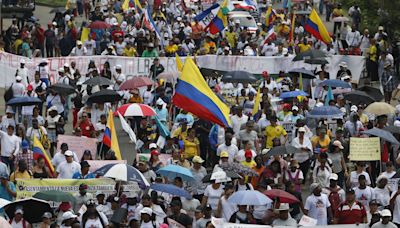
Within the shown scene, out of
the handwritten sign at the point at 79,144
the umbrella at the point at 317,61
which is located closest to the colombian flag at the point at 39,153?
the handwritten sign at the point at 79,144

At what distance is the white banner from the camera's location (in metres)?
33.4

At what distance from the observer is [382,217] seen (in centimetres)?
2025

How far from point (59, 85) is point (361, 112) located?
5.42m

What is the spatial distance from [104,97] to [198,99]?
3.12 metres

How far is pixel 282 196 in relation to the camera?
68.4 feet

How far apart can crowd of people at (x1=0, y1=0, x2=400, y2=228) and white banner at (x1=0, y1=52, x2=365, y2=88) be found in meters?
0.38

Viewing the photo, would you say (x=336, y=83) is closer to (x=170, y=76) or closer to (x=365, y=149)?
(x=170, y=76)

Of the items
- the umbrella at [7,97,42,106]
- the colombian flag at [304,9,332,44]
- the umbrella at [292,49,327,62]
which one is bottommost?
the umbrella at [7,97,42,106]

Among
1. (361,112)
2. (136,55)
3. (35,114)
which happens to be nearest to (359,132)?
(361,112)

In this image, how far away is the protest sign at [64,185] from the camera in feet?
69.9

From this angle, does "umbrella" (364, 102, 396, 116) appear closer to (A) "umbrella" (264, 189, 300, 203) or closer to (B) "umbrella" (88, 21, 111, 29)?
(A) "umbrella" (264, 189, 300, 203)

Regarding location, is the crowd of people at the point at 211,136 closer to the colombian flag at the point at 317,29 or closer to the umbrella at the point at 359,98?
the umbrella at the point at 359,98

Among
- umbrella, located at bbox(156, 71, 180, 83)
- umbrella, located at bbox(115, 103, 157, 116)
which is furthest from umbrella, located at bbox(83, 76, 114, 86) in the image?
umbrella, located at bbox(115, 103, 157, 116)

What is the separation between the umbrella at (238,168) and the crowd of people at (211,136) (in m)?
0.11
